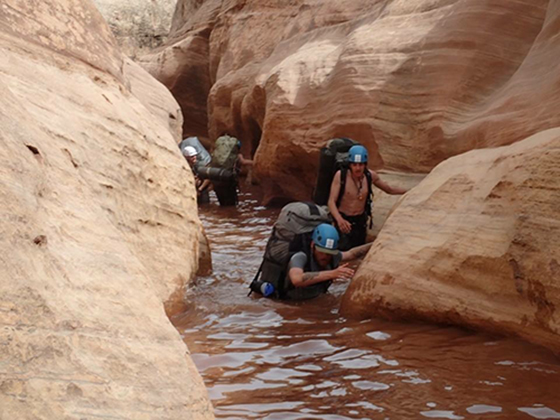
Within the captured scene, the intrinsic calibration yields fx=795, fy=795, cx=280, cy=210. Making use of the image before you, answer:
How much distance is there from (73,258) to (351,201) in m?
6.29

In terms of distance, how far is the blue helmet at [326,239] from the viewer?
6980 millimetres

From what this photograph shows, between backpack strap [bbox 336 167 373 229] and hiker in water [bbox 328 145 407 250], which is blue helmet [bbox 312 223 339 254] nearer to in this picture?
hiker in water [bbox 328 145 407 250]

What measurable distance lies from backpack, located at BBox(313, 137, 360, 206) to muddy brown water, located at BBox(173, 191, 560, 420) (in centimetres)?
297

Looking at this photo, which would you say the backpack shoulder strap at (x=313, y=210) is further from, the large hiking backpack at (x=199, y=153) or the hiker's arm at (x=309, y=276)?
the large hiking backpack at (x=199, y=153)

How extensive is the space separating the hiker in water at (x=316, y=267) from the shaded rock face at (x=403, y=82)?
2563 millimetres

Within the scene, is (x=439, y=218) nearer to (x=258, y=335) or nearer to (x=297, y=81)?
(x=258, y=335)

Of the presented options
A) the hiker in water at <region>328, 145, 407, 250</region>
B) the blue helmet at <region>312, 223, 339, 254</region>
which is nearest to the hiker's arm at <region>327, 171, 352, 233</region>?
the hiker in water at <region>328, 145, 407, 250</region>

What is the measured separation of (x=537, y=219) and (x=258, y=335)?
2219mm

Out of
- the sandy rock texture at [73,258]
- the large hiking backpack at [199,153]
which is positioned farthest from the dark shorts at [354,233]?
the large hiking backpack at [199,153]

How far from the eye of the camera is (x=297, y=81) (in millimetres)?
13117

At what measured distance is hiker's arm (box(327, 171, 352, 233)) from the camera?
9.08m

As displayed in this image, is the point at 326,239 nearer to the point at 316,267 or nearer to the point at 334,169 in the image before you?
the point at 316,267

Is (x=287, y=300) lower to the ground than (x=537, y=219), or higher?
lower

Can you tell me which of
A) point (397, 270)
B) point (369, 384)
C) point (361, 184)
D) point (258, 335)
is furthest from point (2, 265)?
point (361, 184)
